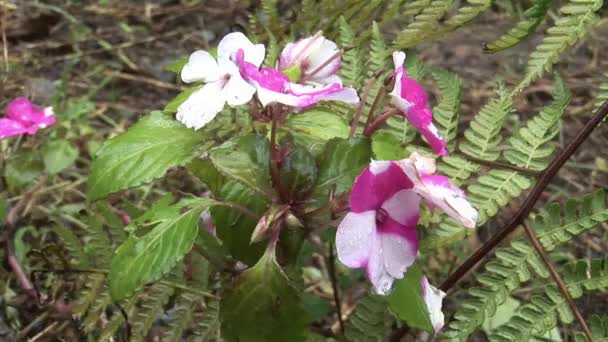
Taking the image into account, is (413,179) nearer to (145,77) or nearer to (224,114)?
(224,114)

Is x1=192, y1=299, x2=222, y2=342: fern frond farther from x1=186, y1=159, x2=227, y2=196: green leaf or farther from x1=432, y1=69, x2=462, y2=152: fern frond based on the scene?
x1=432, y1=69, x2=462, y2=152: fern frond

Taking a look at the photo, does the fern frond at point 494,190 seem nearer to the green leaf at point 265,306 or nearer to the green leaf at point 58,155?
the green leaf at point 265,306

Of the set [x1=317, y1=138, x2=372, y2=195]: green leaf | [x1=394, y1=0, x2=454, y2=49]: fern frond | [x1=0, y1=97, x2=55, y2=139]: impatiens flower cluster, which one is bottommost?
[x1=0, y1=97, x2=55, y2=139]: impatiens flower cluster

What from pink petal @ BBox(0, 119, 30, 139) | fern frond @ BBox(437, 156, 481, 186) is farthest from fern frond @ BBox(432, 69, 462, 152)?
pink petal @ BBox(0, 119, 30, 139)

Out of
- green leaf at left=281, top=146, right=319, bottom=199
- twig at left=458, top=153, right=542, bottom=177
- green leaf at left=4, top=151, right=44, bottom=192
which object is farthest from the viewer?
green leaf at left=4, top=151, right=44, bottom=192

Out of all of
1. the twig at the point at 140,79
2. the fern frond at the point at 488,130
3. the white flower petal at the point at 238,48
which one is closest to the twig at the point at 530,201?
the fern frond at the point at 488,130

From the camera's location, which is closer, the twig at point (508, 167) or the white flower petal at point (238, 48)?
the white flower petal at point (238, 48)
